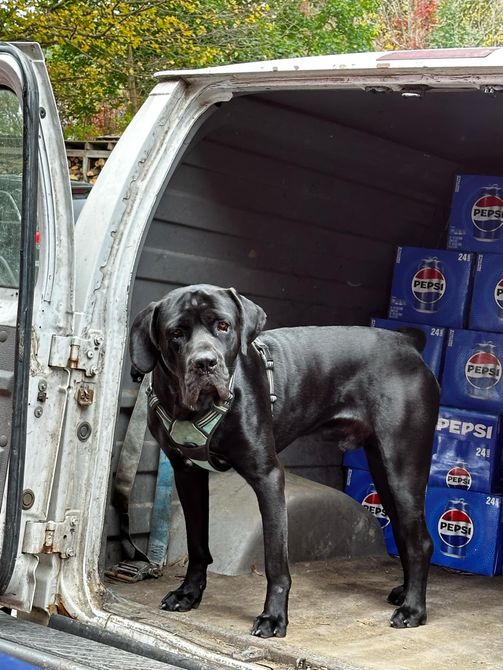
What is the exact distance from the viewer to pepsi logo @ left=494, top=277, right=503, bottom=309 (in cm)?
507

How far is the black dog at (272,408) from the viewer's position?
3336 millimetres

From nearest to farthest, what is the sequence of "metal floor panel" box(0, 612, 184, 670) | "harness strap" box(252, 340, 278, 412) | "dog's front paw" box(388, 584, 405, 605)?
"metal floor panel" box(0, 612, 184, 670)
"harness strap" box(252, 340, 278, 412)
"dog's front paw" box(388, 584, 405, 605)

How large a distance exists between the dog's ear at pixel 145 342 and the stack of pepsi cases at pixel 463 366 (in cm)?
199

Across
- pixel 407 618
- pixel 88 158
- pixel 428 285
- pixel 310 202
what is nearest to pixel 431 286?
pixel 428 285

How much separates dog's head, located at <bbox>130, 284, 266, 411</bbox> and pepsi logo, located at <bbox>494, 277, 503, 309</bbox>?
6.45 feet

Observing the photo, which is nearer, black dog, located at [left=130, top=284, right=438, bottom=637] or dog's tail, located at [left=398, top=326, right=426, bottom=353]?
black dog, located at [left=130, top=284, right=438, bottom=637]

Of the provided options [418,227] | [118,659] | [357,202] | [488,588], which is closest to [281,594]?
[118,659]

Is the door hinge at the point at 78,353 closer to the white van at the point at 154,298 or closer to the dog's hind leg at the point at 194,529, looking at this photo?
the white van at the point at 154,298

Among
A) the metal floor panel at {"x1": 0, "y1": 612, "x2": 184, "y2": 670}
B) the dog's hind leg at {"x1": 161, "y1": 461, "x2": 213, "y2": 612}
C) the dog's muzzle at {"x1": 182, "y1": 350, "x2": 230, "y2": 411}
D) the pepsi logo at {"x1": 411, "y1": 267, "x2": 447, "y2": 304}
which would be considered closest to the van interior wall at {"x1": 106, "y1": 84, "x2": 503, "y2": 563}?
the pepsi logo at {"x1": 411, "y1": 267, "x2": 447, "y2": 304}

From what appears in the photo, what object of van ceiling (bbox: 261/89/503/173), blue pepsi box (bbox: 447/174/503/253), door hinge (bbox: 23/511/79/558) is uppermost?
van ceiling (bbox: 261/89/503/173)

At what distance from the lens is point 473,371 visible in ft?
16.5

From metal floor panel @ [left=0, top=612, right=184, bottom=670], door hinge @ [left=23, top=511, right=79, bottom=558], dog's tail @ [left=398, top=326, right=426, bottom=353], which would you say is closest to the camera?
metal floor panel @ [left=0, top=612, right=184, bottom=670]

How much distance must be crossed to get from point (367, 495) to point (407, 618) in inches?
57.6

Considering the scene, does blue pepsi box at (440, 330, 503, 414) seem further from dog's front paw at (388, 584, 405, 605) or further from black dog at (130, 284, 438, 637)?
dog's front paw at (388, 584, 405, 605)
